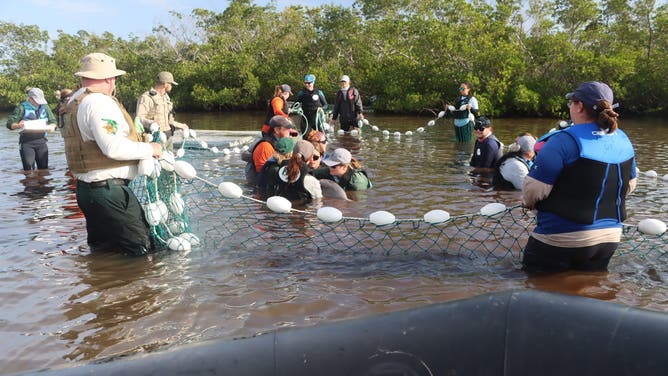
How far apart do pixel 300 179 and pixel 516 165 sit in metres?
2.99

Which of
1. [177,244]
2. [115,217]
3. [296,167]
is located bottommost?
[177,244]

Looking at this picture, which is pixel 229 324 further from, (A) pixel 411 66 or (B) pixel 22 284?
(A) pixel 411 66

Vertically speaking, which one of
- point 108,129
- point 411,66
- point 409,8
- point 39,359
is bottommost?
point 39,359

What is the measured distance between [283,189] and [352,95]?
24.7ft

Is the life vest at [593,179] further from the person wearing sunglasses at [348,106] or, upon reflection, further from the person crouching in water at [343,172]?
the person wearing sunglasses at [348,106]

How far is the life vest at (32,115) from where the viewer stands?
30.8 feet

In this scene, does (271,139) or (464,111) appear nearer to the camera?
(271,139)

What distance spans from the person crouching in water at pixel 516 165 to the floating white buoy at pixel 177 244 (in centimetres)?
439

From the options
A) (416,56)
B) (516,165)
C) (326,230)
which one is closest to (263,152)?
(326,230)

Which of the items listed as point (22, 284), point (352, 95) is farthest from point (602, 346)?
point (352, 95)

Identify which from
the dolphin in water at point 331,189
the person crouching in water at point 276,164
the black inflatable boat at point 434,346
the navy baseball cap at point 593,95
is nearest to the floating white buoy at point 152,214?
the person crouching in water at point 276,164

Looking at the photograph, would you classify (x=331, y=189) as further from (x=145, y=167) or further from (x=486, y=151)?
(x=145, y=167)

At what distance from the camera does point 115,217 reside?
438cm

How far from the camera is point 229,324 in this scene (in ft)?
12.1
